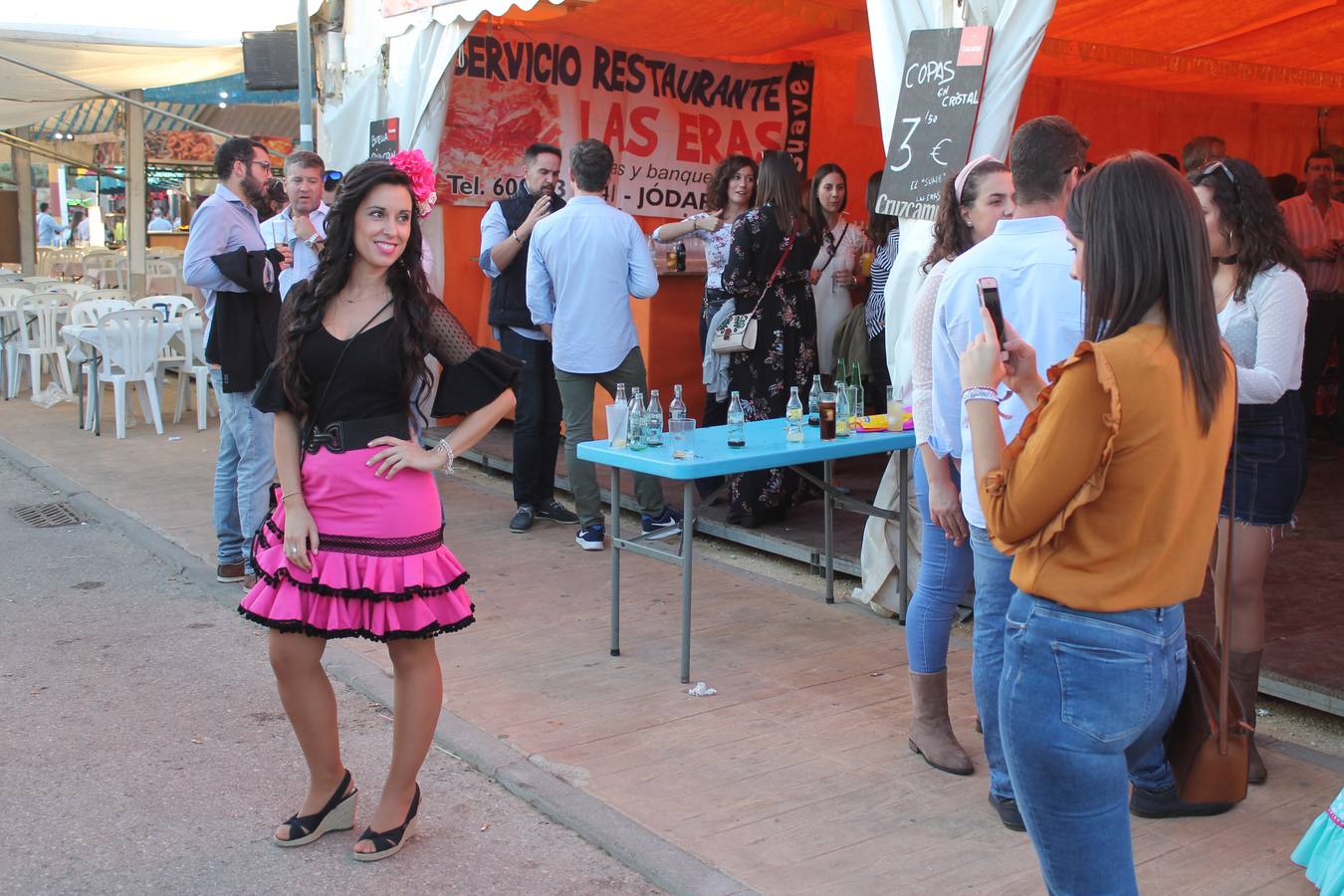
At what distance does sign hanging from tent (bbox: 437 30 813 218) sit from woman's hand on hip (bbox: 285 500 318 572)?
5.53 metres

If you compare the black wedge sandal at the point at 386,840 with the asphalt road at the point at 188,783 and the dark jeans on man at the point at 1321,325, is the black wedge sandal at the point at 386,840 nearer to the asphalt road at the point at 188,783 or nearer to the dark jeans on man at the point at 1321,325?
the asphalt road at the point at 188,783

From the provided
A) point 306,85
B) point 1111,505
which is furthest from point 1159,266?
point 306,85

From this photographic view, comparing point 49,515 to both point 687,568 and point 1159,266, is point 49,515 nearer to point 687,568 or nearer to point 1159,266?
point 687,568

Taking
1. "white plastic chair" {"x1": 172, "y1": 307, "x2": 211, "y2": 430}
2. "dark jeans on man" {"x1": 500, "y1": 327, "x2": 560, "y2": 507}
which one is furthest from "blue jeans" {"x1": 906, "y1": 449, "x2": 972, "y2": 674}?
"white plastic chair" {"x1": 172, "y1": 307, "x2": 211, "y2": 430}

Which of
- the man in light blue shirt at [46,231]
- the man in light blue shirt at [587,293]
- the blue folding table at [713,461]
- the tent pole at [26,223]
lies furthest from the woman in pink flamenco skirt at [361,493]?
the man in light blue shirt at [46,231]

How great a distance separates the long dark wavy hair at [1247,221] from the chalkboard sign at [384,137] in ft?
19.0

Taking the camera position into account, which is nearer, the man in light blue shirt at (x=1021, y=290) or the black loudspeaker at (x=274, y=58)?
the man in light blue shirt at (x=1021, y=290)

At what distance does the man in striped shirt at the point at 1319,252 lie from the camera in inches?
335

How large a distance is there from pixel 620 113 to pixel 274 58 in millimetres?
2518

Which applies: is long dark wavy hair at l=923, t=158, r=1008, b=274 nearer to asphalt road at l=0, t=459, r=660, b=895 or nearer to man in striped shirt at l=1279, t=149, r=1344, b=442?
asphalt road at l=0, t=459, r=660, b=895

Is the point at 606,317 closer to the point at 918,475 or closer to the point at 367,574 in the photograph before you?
the point at 918,475

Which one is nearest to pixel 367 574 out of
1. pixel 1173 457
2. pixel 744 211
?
pixel 1173 457

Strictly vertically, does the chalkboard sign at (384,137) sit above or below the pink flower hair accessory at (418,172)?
above

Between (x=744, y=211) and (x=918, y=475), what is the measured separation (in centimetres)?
309
